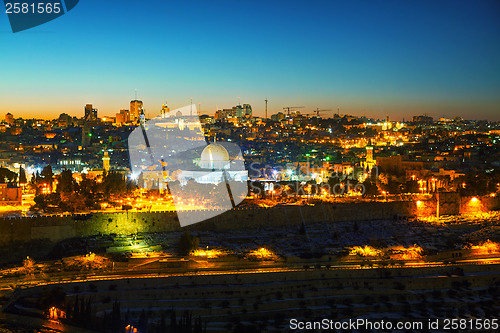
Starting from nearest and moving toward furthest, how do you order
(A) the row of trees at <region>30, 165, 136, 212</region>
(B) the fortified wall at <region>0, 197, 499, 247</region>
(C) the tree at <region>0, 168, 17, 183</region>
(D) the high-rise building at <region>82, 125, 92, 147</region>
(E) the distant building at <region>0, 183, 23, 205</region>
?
(B) the fortified wall at <region>0, 197, 499, 247</region>
(A) the row of trees at <region>30, 165, 136, 212</region>
(E) the distant building at <region>0, 183, 23, 205</region>
(C) the tree at <region>0, 168, 17, 183</region>
(D) the high-rise building at <region>82, 125, 92, 147</region>

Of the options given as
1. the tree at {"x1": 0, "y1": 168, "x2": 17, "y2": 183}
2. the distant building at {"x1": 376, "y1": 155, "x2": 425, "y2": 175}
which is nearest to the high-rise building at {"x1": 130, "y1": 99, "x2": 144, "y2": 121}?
the distant building at {"x1": 376, "y1": 155, "x2": 425, "y2": 175}

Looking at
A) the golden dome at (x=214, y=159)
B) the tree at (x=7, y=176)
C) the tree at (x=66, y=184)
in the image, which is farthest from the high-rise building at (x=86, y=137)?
the tree at (x=66, y=184)

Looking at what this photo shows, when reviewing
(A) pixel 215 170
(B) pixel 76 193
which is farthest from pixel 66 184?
(A) pixel 215 170

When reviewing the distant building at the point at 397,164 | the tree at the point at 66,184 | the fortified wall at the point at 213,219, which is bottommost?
the fortified wall at the point at 213,219

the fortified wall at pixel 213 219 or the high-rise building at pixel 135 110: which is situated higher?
the high-rise building at pixel 135 110

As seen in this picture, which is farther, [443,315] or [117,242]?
[117,242]

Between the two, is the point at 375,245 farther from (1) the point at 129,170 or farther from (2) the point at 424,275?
(1) the point at 129,170

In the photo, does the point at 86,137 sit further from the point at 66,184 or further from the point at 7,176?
the point at 66,184

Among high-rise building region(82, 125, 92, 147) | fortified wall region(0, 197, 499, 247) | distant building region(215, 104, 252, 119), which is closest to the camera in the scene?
fortified wall region(0, 197, 499, 247)

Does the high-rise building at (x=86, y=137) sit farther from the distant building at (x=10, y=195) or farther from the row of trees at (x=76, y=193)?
the distant building at (x=10, y=195)

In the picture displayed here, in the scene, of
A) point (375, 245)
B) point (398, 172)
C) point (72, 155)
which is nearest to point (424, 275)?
point (375, 245)

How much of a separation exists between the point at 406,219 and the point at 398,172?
59.2 feet

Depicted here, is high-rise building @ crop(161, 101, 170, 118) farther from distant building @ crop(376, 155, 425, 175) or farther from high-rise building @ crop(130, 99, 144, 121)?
distant building @ crop(376, 155, 425, 175)

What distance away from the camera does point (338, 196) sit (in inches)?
1208
